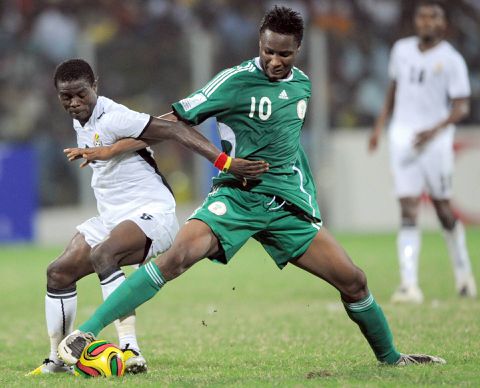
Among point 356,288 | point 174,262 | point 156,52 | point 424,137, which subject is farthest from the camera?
point 156,52

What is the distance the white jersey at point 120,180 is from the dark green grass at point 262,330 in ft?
3.23

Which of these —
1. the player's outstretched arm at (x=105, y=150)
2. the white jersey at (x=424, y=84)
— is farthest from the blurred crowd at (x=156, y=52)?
the player's outstretched arm at (x=105, y=150)

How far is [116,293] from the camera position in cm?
632

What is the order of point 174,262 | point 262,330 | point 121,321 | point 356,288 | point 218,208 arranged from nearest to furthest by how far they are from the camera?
point 174,262
point 218,208
point 356,288
point 121,321
point 262,330

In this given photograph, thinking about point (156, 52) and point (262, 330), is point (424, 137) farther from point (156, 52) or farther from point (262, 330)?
point (156, 52)

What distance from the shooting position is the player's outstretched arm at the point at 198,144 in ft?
21.3

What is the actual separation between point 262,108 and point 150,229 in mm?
1040

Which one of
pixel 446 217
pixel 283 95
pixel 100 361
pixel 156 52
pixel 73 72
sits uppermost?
pixel 73 72

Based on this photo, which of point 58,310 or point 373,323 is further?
point 58,310

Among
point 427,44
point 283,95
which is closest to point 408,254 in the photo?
point 427,44

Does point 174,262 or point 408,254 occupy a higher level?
point 174,262

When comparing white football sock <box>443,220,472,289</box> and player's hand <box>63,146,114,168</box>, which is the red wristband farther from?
white football sock <box>443,220,472,289</box>

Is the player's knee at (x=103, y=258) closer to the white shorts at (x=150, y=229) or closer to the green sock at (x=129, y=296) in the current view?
the white shorts at (x=150, y=229)

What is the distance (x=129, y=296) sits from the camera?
6281 mm
